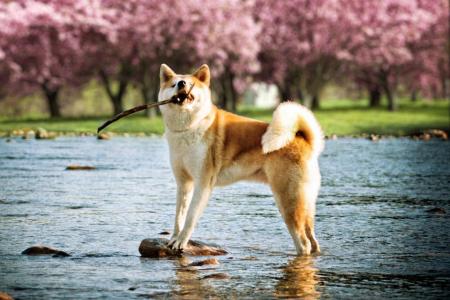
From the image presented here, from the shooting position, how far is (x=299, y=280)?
30.6 ft

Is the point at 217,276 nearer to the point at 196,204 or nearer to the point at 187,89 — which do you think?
the point at 196,204

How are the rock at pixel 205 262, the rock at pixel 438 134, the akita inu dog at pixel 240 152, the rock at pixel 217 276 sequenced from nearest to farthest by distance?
1. the rock at pixel 217 276
2. the rock at pixel 205 262
3. the akita inu dog at pixel 240 152
4. the rock at pixel 438 134

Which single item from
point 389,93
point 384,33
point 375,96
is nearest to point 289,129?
point 384,33

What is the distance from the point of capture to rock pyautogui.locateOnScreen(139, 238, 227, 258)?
10.6 m

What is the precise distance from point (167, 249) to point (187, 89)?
166cm

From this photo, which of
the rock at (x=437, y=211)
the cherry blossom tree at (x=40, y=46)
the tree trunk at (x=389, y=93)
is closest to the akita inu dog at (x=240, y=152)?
the rock at (x=437, y=211)

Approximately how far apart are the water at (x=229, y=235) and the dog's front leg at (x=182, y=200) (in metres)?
0.53

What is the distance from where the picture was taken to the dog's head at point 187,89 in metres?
10.4

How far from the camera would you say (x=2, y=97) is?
6712cm

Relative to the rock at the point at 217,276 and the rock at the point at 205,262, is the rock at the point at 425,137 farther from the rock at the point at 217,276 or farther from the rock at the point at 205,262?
the rock at the point at 217,276

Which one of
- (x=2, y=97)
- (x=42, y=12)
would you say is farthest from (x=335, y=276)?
(x=2, y=97)

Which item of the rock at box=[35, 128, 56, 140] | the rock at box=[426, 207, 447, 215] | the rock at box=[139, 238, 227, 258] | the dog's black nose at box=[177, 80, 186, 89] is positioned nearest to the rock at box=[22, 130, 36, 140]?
the rock at box=[35, 128, 56, 140]

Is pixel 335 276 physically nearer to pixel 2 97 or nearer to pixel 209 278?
pixel 209 278

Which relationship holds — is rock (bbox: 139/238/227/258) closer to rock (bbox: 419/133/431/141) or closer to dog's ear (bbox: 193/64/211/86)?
dog's ear (bbox: 193/64/211/86)
